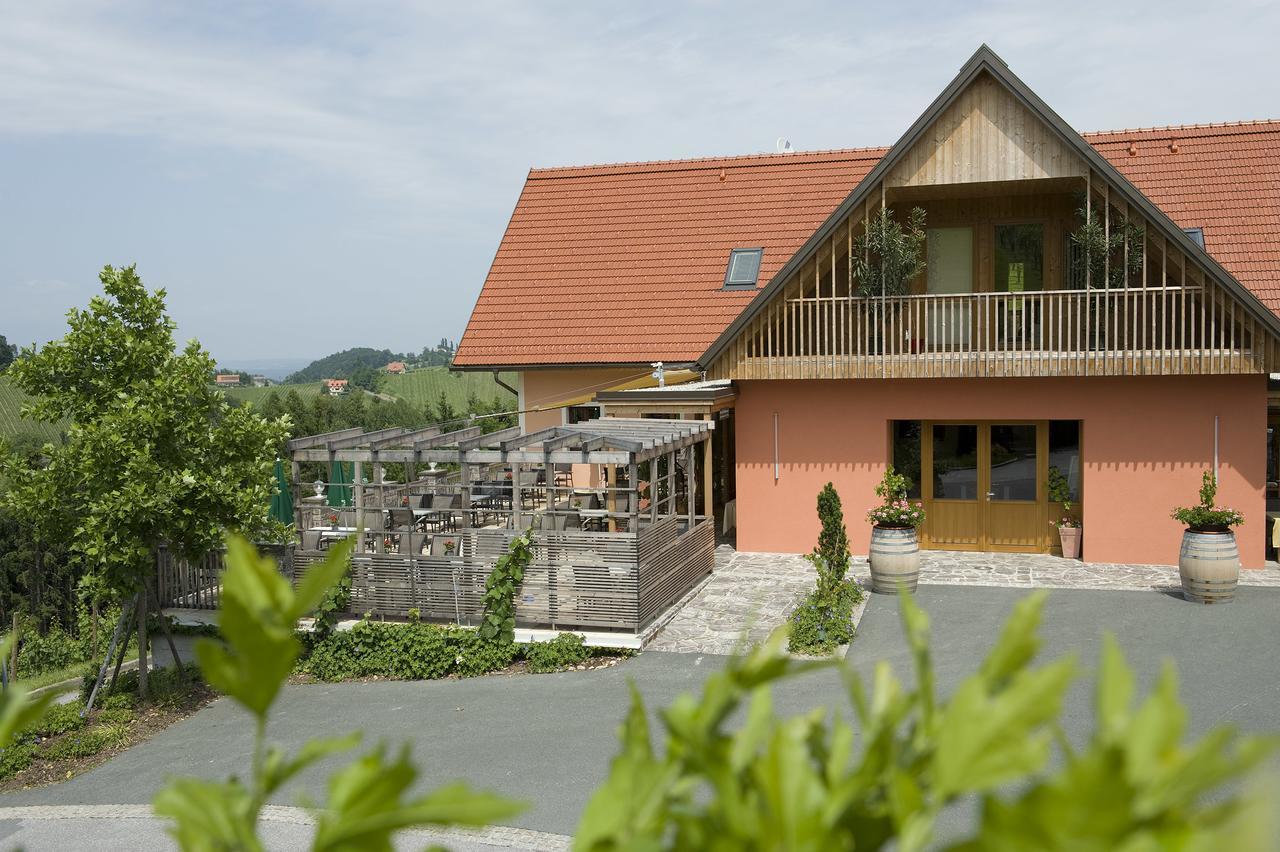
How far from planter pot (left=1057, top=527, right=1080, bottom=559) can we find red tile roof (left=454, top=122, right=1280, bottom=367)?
4623 millimetres

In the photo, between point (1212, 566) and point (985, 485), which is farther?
point (985, 485)

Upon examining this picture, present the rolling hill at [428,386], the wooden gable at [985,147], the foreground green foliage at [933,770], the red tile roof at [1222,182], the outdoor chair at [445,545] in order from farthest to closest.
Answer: the rolling hill at [428,386] → the red tile roof at [1222,182] → the wooden gable at [985,147] → the outdoor chair at [445,545] → the foreground green foliage at [933,770]

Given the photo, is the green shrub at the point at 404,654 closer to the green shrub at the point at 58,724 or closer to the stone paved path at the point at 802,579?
the stone paved path at the point at 802,579

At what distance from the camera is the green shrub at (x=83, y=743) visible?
10445mm

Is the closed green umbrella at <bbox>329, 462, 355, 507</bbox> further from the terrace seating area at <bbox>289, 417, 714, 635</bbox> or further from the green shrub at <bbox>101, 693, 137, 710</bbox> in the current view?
the green shrub at <bbox>101, 693, 137, 710</bbox>

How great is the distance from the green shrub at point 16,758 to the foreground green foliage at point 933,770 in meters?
10.4

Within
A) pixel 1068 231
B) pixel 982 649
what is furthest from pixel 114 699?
pixel 1068 231

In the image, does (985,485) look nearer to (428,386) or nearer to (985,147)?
(985,147)

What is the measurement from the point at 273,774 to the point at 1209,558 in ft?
47.7

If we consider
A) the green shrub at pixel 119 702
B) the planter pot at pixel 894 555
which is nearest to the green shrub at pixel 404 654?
the green shrub at pixel 119 702

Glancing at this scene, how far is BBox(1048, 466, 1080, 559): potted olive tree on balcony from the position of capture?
651 inches

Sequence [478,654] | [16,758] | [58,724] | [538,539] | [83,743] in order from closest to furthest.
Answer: [16,758], [83,743], [58,724], [478,654], [538,539]

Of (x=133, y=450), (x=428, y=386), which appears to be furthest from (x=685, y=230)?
(x=428, y=386)

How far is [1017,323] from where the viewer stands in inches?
653
